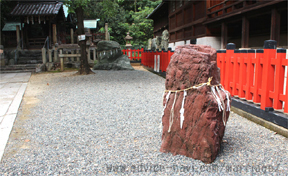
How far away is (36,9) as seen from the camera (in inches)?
671

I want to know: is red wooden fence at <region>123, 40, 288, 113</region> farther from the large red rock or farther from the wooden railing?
the wooden railing

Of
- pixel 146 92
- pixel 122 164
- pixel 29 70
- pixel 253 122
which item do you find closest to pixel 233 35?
pixel 146 92

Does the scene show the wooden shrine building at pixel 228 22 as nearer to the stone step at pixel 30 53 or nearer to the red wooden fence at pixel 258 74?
the red wooden fence at pixel 258 74

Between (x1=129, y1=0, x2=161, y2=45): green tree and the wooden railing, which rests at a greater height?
(x1=129, y1=0, x2=161, y2=45): green tree

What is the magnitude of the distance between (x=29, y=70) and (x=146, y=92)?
31.7 feet

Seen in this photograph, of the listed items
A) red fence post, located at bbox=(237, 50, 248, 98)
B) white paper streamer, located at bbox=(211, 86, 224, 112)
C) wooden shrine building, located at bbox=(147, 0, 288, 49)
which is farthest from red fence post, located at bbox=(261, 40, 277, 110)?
wooden shrine building, located at bbox=(147, 0, 288, 49)

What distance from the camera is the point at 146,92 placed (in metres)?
7.11

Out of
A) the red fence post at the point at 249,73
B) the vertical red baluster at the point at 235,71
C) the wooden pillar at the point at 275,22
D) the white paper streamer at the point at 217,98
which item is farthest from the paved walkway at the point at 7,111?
the wooden pillar at the point at 275,22

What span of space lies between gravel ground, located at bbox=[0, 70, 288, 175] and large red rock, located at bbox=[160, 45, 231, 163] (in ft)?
0.45

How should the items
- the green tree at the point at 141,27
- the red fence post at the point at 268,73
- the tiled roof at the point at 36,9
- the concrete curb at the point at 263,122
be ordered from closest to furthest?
1. the concrete curb at the point at 263,122
2. the red fence post at the point at 268,73
3. the tiled roof at the point at 36,9
4. the green tree at the point at 141,27

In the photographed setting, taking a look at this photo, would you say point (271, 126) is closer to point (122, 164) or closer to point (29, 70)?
point (122, 164)

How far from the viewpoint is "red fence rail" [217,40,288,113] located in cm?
375

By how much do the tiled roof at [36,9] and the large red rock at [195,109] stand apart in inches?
628

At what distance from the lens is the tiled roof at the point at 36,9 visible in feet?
54.0
